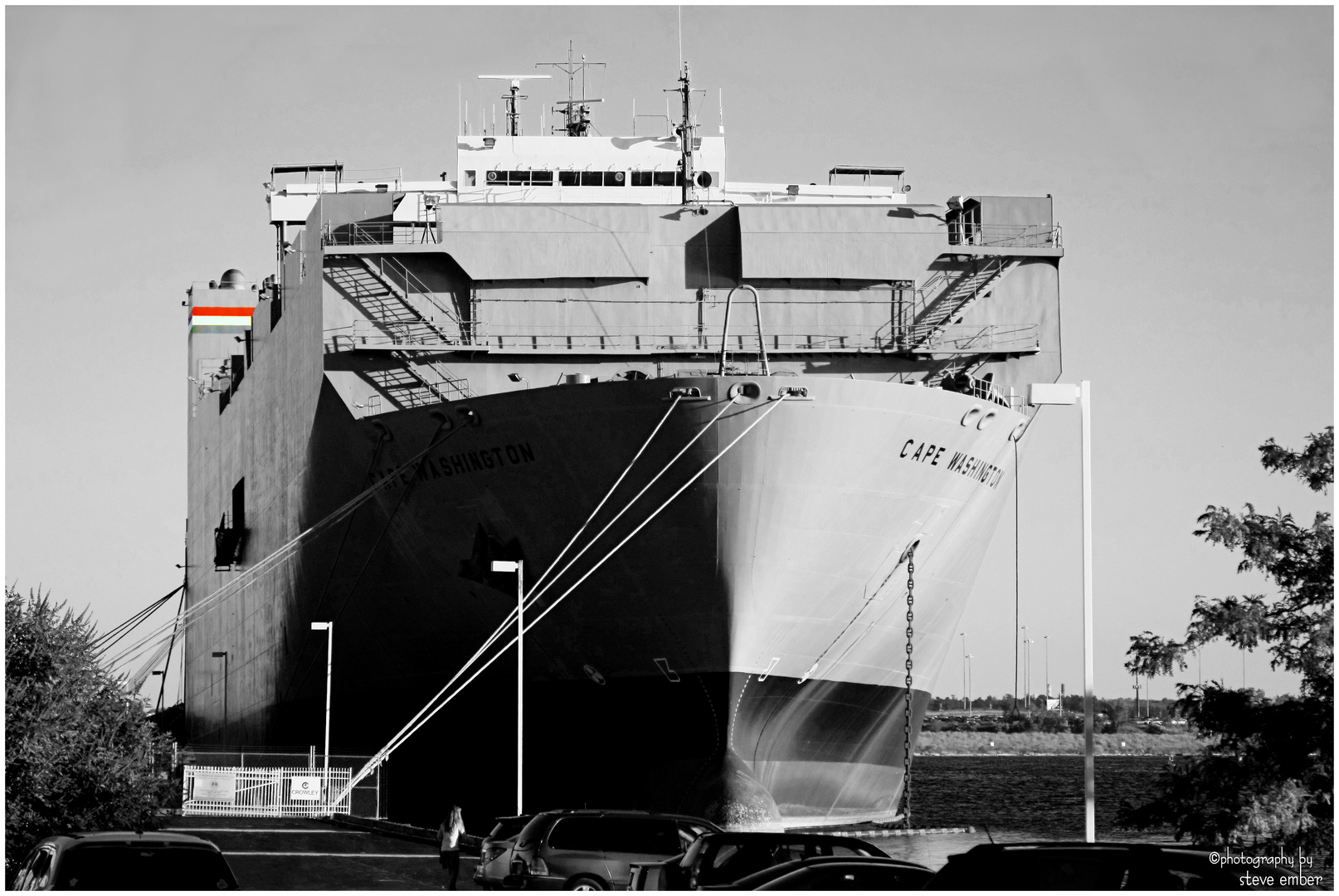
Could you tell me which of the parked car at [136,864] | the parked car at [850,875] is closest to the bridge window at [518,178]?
the parked car at [136,864]

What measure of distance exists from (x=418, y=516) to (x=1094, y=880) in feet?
53.5

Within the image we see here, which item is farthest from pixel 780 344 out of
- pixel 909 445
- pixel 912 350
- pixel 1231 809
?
pixel 1231 809

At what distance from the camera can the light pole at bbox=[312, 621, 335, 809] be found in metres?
27.4

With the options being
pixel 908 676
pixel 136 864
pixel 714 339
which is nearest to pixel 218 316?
pixel 714 339

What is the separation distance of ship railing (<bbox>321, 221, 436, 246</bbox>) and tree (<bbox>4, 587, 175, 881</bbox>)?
30.5 feet

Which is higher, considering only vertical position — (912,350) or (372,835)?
(912,350)

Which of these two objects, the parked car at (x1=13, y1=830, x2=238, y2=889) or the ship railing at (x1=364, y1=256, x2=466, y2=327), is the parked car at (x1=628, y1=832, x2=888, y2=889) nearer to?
the parked car at (x1=13, y1=830, x2=238, y2=889)

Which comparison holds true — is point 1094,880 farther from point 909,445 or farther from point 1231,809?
point 909,445

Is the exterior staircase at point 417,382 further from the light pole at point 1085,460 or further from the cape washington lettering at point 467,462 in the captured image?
the light pole at point 1085,460

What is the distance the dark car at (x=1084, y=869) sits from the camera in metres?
8.93

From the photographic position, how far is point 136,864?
969 cm

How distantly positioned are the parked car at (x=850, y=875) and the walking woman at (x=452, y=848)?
7.40 meters

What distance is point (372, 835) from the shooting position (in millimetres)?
24281

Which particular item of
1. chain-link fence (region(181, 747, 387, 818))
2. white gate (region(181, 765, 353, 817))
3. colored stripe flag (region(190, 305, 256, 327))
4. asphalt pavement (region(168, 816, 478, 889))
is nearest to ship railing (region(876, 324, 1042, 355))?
asphalt pavement (region(168, 816, 478, 889))
